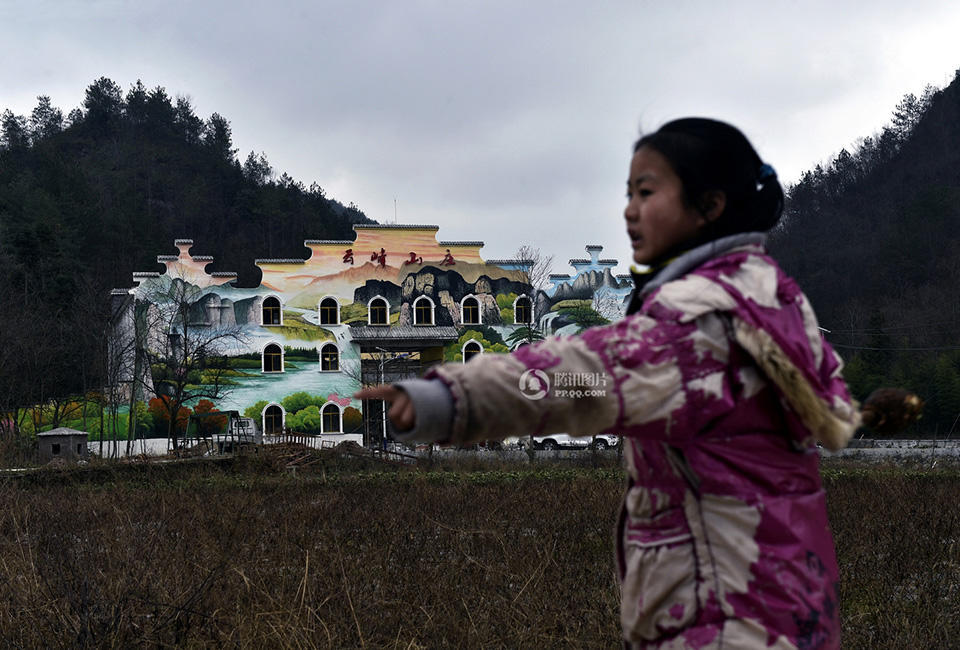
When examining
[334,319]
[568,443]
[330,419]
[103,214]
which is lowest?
[568,443]

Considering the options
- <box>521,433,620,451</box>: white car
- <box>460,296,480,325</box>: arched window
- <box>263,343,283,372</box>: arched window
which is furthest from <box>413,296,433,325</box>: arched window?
<box>521,433,620,451</box>: white car

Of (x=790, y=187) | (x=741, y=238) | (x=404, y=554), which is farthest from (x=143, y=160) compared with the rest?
(x=741, y=238)

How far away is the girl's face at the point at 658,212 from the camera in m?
1.70

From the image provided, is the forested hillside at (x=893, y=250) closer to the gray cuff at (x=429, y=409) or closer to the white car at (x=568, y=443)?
the white car at (x=568, y=443)

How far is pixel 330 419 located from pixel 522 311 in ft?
27.6

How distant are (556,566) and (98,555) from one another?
2864mm

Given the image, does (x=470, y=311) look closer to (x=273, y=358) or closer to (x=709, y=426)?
(x=273, y=358)

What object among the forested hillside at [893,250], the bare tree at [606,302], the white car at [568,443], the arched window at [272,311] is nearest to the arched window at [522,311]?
the bare tree at [606,302]

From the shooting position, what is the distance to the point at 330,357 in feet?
114

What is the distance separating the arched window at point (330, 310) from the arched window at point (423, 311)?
2873mm

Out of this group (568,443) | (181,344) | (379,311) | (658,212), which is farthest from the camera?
(379,311)

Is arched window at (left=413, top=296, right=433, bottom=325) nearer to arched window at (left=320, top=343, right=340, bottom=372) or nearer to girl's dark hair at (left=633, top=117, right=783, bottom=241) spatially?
arched window at (left=320, top=343, right=340, bottom=372)

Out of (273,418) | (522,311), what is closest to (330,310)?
(273,418)

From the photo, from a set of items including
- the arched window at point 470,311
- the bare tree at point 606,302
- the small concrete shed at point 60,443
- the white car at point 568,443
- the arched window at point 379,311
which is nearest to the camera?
the small concrete shed at point 60,443
